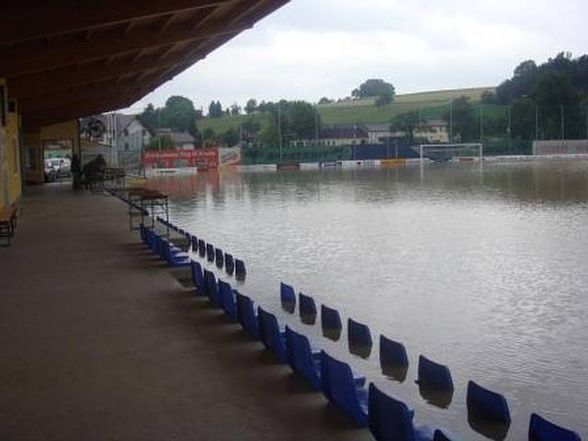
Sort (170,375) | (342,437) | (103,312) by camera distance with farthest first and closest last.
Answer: (103,312), (170,375), (342,437)

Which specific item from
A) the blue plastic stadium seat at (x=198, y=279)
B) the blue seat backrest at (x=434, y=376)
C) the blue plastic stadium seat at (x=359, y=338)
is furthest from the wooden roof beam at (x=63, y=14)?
the blue seat backrest at (x=434, y=376)

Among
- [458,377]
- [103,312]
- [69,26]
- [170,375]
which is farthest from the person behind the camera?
[69,26]

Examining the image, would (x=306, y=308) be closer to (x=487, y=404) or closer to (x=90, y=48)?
(x=487, y=404)

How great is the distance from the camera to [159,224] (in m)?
19.6

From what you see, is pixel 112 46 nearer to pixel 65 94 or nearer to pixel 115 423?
pixel 65 94

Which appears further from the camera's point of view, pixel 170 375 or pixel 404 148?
pixel 404 148

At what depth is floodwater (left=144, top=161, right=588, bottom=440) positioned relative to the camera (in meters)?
7.16

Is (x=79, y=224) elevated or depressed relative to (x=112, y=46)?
depressed

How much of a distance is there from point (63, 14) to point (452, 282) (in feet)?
26.9

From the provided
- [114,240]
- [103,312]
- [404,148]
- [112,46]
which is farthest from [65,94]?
[404,148]

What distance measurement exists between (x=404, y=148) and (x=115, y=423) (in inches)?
3177

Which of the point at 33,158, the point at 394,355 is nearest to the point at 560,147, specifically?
the point at 33,158

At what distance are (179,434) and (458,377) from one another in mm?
3011

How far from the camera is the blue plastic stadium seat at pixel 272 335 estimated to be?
7.29m
